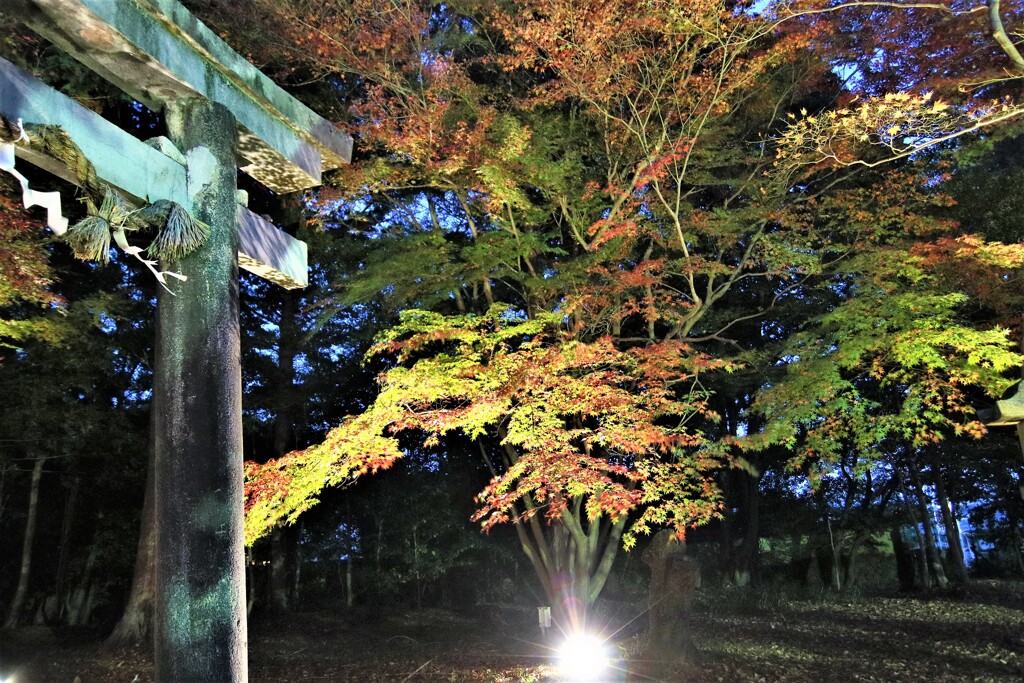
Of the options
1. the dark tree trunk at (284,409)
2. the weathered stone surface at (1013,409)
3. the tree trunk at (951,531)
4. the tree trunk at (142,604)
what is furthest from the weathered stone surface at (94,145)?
the tree trunk at (951,531)

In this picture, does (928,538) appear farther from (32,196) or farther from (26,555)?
(26,555)

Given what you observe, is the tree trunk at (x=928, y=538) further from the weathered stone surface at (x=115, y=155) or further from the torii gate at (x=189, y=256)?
the torii gate at (x=189, y=256)

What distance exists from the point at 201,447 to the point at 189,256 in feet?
2.86

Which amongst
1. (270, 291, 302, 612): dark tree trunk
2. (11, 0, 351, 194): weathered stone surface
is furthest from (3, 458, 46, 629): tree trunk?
(11, 0, 351, 194): weathered stone surface

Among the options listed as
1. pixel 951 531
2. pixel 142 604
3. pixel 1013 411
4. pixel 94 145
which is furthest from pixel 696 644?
pixel 951 531

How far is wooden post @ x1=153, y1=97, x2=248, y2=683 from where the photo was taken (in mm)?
2684

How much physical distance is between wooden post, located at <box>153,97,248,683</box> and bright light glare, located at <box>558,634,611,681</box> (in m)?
6.39

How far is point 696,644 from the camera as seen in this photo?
10281 mm

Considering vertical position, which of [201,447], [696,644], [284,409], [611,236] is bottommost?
[696,644]

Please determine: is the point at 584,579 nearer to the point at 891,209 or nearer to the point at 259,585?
the point at 891,209

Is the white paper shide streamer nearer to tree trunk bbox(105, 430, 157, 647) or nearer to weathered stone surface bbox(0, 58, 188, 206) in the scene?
weathered stone surface bbox(0, 58, 188, 206)

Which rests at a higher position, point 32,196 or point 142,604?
point 32,196

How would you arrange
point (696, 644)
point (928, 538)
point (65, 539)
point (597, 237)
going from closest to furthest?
point (597, 237) < point (696, 644) < point (65, 539) < point (928, 538)

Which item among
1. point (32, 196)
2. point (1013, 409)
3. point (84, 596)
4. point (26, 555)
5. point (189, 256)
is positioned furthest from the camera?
point (84, 596)
